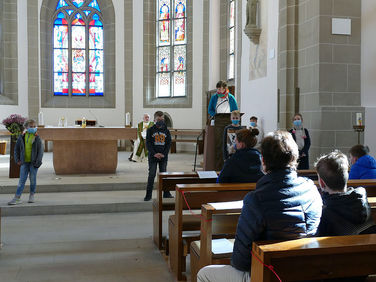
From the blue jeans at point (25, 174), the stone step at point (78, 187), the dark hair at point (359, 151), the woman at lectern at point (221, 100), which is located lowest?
the stone step at point (78, 187)

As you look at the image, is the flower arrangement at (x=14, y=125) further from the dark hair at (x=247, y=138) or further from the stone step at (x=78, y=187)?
the dark hair at (x=247, y=138)

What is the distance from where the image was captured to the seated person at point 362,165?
4.30 meters

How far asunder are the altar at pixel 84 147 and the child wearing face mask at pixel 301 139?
11.3ft

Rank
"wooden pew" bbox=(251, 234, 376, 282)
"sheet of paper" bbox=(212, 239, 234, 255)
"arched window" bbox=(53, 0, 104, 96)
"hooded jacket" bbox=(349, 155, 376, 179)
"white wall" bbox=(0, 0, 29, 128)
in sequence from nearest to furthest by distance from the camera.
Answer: "wooden pew" bbox=(251, 234, 376, 282), "sheet of paper" bbox=(212, 239, 234, 255), "hooded jacket" bbox=(349, 155, 376, 179), "white wall" bbox=(0, 0, 29, 128), "arched window" bbox=(53, 0, 104, 96)

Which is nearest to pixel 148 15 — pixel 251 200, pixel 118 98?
pixel 118 98

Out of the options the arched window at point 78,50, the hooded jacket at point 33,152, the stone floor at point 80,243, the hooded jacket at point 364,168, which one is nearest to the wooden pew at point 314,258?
the stone floor at point 80,243

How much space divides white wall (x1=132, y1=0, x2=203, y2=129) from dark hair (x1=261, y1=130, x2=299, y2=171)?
40.1 ft

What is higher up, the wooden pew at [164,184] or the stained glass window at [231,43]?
the stained glass window at [231,43]

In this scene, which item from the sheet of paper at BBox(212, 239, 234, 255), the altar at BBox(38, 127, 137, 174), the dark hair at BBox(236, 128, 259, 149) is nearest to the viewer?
the sheet of paper at BBox(212, 239, 234, 255)

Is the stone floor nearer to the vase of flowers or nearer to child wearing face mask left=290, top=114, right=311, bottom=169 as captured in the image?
the vase of flowers

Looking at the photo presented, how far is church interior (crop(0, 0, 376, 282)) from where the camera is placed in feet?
12.4

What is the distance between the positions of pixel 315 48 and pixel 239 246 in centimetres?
589

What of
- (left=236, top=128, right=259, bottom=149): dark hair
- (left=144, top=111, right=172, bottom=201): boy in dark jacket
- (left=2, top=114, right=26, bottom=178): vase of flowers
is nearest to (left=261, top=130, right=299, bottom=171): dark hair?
(left=236, top=128, right=259, bottom=149): dark hair

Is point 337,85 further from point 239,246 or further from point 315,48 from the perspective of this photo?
point 239,246
